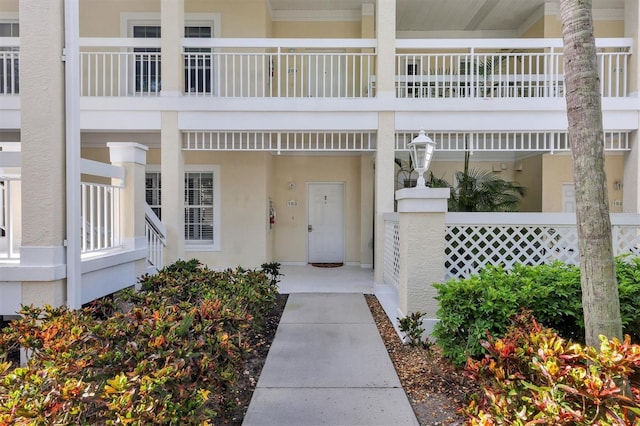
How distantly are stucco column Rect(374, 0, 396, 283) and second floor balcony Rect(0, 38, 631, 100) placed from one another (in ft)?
0.68

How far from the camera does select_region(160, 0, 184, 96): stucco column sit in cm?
733

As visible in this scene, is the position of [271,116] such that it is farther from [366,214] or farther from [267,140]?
[366,214]

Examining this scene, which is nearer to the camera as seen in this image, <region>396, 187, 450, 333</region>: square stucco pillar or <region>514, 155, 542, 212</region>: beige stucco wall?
<region>396, 187, 450, 333</region>: square stucco pillar

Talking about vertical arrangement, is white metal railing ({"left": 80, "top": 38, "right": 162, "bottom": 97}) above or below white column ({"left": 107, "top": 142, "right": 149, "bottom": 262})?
above

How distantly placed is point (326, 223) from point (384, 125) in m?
4.06

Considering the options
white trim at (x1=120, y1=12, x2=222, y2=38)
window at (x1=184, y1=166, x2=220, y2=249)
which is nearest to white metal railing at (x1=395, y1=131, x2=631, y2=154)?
window at (x1=184, y1=166, x2=220, y2=249)

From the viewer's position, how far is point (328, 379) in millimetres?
3684

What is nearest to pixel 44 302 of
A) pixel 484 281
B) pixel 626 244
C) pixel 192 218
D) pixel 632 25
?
pixel 484 281

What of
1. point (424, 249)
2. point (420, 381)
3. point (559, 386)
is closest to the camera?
point (559, 386)

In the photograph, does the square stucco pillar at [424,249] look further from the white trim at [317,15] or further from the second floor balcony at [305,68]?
the white trim at [317,15]

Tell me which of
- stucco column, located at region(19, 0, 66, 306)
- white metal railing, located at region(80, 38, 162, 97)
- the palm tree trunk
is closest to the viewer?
the palm tree trunk

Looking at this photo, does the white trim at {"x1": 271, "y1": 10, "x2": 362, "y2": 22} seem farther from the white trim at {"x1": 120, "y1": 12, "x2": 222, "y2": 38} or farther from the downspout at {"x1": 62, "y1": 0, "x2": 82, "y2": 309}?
the downspout at {"x1": 62, "y1": 0, "x2": 82, "y2": 309}

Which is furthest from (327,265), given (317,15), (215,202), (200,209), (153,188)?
(317,15)

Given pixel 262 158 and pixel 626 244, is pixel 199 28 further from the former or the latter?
pixel 626 244
